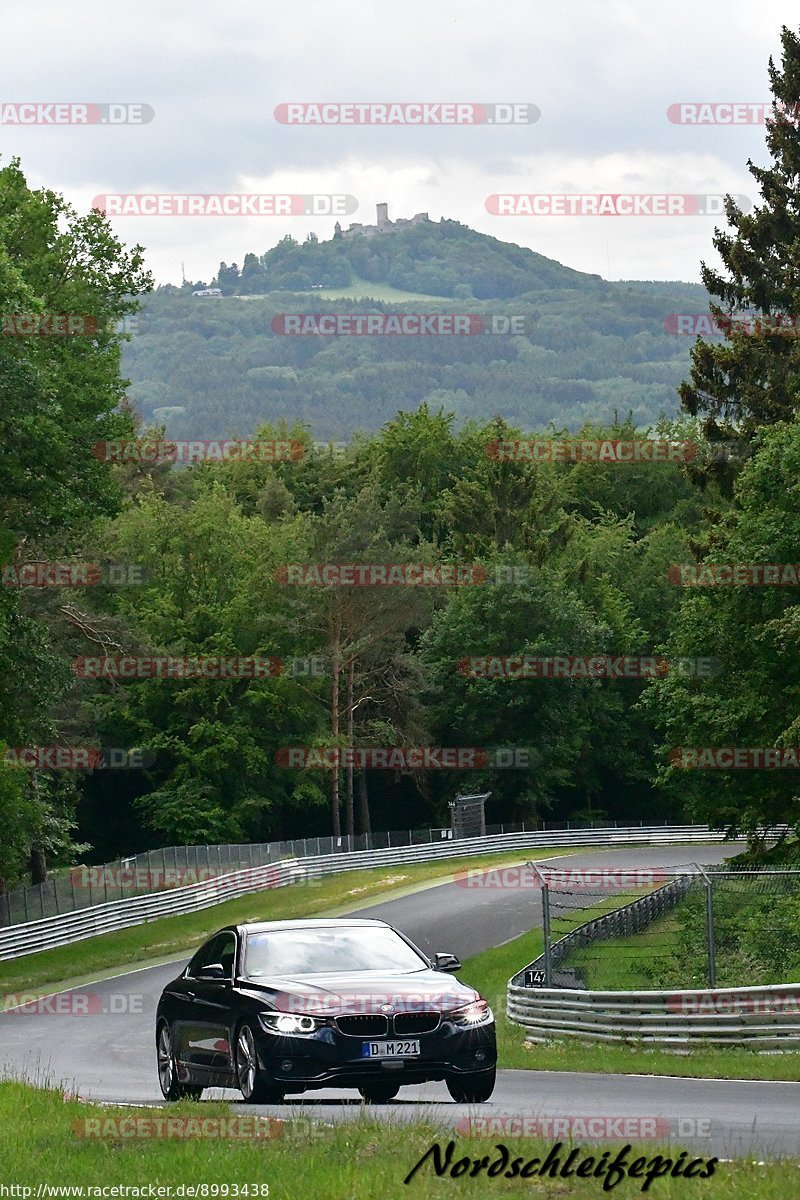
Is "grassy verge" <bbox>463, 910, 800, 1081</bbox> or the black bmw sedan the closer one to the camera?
the black bmw sedan

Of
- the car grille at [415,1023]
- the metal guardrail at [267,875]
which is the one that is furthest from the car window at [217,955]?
the metal guardrail at [267,875]

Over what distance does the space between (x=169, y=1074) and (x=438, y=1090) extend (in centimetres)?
243

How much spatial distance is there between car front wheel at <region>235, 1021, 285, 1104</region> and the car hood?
0.35m

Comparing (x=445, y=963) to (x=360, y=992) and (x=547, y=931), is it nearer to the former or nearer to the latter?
(x=360, y=992)

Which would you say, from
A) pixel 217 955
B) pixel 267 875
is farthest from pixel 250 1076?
pixel 267 875

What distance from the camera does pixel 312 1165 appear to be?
9.40m

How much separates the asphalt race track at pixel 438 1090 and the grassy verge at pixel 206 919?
6.46 feet

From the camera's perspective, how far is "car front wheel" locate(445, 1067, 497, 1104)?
13289 mm

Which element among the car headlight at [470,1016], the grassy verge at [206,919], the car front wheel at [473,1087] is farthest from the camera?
the grassy verge at [206,919]

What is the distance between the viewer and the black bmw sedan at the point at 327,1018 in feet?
42.0

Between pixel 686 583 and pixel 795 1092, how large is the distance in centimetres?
2836

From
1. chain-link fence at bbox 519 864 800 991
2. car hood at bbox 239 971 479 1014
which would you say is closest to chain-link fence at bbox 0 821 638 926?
chain-link fence at bbox 519 864 800 991

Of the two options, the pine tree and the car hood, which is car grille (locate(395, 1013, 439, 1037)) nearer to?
the car hood

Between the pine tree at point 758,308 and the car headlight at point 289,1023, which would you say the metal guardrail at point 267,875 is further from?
the car headlight at point 289,1023
